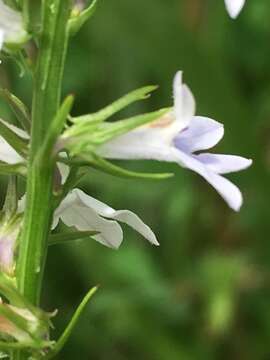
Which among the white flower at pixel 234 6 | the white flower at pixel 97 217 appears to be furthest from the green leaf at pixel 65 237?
the white flower at pixel 234 6

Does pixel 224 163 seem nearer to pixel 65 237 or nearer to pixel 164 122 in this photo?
pixel 164 122

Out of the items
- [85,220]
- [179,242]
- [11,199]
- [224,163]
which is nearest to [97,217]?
[85,220]

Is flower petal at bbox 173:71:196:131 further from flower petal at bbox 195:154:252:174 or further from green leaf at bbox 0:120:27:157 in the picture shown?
green leaf at bbox 0:120:27:157

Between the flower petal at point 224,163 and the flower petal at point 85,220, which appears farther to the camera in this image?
the flower petal at point 85,220

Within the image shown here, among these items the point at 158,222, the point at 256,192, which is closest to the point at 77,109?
the point at 158,222

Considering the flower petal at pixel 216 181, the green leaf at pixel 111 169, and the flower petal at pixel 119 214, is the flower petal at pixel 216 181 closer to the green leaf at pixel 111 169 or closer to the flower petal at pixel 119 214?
the green leaf at pixel 111 169

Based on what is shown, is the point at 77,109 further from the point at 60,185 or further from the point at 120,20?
the point at 60,185
